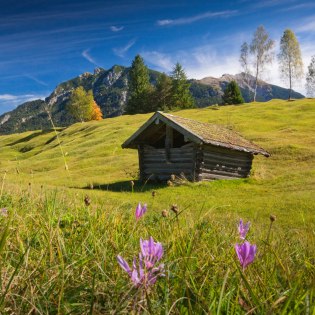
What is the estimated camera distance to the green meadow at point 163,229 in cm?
176

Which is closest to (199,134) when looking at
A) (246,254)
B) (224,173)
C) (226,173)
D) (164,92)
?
(224,173)

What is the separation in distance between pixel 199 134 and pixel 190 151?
55.7 inches

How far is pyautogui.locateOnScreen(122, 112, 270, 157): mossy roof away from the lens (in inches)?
840

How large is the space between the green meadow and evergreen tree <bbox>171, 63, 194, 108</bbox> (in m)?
20.3

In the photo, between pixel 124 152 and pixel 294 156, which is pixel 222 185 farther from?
pixel 124 152

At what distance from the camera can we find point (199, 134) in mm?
21375

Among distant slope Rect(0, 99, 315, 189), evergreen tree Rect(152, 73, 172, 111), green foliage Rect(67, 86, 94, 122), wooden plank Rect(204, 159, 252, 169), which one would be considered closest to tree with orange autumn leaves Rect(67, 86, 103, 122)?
green foliage Rect(67, 86, 94, 122)

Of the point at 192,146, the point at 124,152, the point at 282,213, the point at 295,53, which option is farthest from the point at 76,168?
the point at 295,53

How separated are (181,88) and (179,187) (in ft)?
217

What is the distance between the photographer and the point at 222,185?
848 inches

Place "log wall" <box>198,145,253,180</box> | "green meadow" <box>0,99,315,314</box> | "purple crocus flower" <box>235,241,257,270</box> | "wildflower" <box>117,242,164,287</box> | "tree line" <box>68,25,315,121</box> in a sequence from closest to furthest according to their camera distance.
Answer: "wildflower" <box>117,242,164,287</box>
"purple crocus flower" <box>235,241,257,270</box>
"green meadow" <box>0,99,315,314</box>
"log wall" <box>198,145,253,180</box>
"tree line" <box>68,25,315,121</box>

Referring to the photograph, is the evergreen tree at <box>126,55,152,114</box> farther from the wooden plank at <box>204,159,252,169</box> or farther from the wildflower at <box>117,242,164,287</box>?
the wildflower at <box>117,242,164,287</box>

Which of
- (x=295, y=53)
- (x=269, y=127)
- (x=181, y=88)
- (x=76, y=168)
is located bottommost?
(x=76, y=168)

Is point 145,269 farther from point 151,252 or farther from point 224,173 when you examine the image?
point 224,173
